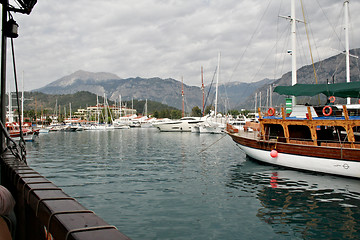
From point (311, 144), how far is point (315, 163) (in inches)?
47.3

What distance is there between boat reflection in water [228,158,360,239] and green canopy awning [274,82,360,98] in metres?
5.59

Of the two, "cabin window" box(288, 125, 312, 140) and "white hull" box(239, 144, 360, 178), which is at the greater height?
"cabin window" box(288, 125, 312, 140)

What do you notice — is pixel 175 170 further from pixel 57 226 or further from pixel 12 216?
pixel 57 226

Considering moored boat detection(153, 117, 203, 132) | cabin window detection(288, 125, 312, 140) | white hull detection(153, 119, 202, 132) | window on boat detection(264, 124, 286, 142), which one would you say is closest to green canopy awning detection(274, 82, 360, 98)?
cabin window detection(288, 125, 312, 140)

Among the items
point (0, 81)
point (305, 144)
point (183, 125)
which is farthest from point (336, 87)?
point (183, 125)

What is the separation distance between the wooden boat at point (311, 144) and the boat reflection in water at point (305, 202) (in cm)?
72

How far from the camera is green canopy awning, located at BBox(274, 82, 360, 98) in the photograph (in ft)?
58.6

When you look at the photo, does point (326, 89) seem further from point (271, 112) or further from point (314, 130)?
point (271, 112)

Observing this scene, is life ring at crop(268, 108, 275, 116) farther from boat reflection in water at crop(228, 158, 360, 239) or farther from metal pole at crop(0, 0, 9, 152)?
metal pole at crop(0, 0, 9, 152)

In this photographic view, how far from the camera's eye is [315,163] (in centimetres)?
1645

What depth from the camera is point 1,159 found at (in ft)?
22.5

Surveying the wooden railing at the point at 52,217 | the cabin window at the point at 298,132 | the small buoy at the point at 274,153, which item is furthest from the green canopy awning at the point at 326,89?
the wooden railing at the point at 52,217

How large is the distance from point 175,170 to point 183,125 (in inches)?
2471

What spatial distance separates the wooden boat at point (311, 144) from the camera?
15.4 metres
